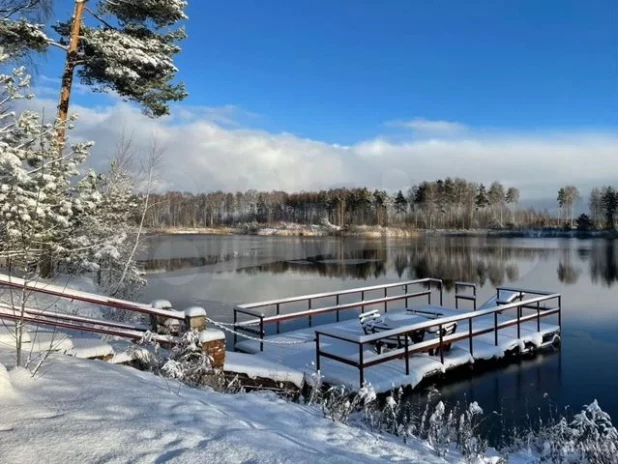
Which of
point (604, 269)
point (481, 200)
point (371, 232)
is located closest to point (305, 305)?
point (604, 269)

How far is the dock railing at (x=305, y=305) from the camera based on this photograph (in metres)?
10.6

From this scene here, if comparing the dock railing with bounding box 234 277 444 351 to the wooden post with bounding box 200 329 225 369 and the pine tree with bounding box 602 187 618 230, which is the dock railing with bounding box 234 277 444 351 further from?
the pine tree with bounding box 602 187 618 230

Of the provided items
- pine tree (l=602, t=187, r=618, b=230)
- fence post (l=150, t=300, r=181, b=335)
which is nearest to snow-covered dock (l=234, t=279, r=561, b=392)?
fence post (l=150, t=300, r=181, b=335)

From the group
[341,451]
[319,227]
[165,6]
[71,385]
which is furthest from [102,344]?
[319,227]

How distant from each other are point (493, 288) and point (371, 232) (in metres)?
52.8

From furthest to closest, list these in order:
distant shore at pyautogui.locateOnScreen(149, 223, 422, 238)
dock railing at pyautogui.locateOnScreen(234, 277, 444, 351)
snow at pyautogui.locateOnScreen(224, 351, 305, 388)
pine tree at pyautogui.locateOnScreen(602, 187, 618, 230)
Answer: distant shore at pyautogui.locateOnScreen(149, 223, 422, 238)
pine tree at pyautogui.locateOnScreen(602, 187, 618, 230)
dock railing at pyautogui.locateOnScreen(234, 277, 444, 351)
snow at pyautogui.locateOnScreen(224, 351, 305, 388)

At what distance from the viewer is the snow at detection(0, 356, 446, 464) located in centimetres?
278

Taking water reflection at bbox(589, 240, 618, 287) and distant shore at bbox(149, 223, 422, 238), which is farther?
distant shore at bbox(149, 223, 422, 238)

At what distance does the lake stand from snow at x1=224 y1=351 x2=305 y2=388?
9.48 ft

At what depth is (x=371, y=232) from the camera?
7338cm

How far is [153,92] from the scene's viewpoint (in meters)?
12.7

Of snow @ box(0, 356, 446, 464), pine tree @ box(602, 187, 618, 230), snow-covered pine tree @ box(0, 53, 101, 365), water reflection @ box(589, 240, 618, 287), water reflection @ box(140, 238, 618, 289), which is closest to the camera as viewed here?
snow @ box(0, 356, 446, 464)

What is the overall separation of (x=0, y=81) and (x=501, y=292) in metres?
13.8

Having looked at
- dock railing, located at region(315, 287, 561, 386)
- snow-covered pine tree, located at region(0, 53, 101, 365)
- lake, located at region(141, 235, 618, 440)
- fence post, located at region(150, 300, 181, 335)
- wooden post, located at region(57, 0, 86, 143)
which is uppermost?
wooden post, located at region(57, 0, 86, 143)
